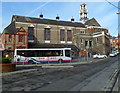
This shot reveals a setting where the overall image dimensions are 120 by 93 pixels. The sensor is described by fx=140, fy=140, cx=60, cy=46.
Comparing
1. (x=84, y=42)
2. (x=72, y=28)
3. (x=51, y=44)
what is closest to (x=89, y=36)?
(x=84, y=42)

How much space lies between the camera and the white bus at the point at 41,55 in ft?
85.6

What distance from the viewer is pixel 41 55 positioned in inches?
1069

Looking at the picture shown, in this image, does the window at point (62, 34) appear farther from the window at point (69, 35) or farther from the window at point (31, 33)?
the window at point (31, 33)

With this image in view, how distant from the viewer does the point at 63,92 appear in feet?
22.4

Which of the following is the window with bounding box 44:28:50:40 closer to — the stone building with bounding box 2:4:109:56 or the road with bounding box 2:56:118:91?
the stone building with bounding box 2:4:109:56

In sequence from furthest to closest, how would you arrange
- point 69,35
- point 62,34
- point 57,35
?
point 69,35
point 62,34
point 57,35

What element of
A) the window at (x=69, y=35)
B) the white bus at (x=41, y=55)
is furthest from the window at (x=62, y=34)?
the white bus at (x=41, y=55)

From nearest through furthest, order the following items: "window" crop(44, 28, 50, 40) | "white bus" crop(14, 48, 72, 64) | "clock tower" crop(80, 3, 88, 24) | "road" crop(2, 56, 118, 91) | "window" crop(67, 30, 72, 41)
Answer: "road" crop(2, 56, 118, 91)
"white bus" crop(14, 48, 72, 64)
"window" crop(44, 28, 50, 40)
"window" crop(67, 30, 72, 41)
"clock tower" crop(80, 3, 88, 24)

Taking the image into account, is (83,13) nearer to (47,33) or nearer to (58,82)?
(47,33)

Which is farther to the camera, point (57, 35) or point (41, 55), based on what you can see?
point (57, 35)

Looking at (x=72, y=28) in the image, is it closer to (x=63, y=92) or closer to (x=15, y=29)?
(x=15, y=29)

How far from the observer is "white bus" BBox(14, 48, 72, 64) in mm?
26094

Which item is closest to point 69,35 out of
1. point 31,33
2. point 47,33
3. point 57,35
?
point 57,35

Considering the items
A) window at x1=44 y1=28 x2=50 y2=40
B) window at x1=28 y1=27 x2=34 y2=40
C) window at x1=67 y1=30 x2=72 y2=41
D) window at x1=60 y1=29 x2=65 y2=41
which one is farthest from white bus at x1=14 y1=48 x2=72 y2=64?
window at x1=67 y1=30 x2=72 y2=41
